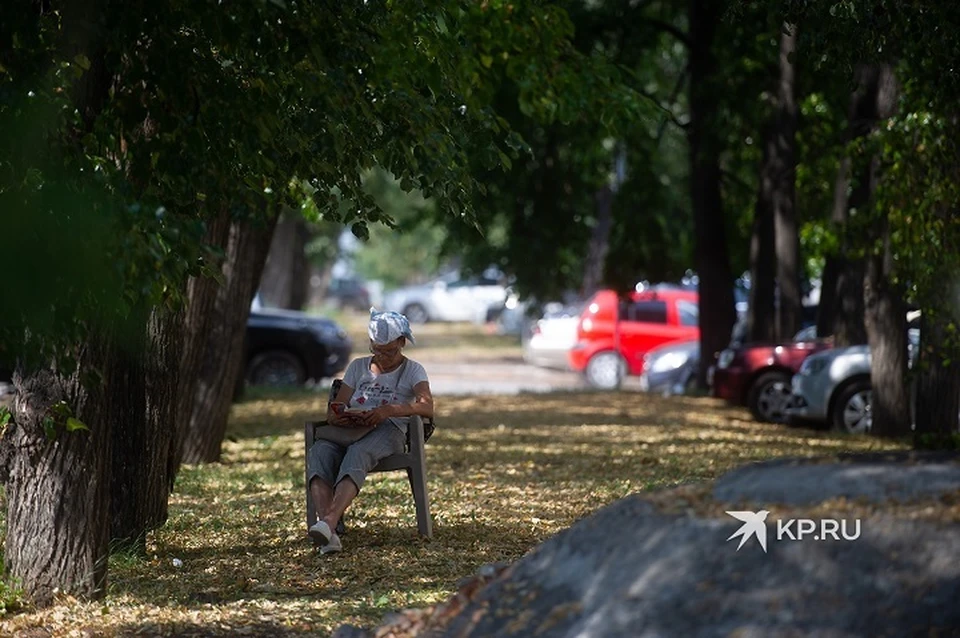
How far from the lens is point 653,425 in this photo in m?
19.4

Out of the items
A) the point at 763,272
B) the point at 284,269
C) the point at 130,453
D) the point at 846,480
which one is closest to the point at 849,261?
the point at 763,272

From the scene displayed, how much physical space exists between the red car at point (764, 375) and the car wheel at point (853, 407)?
1523 millimetres

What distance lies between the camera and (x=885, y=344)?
58.5 feet

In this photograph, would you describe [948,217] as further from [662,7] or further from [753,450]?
[662,7]

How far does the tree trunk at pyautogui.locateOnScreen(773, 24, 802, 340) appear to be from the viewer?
22.9 metres

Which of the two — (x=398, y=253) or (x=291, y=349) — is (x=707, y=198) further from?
(x=398, y=253)

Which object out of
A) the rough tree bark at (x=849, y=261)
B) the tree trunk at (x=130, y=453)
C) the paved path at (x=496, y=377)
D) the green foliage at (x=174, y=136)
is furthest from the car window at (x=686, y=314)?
the tree trunk at (x=130, y=453)

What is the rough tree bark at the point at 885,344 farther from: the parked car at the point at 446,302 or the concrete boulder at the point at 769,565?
the parked car at the point at 446,302

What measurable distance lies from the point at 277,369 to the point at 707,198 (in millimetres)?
6658

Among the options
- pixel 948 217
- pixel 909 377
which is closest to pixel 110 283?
pixel 948 217

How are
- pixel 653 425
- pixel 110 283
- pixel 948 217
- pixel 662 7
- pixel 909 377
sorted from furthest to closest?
pixel 662 7, pixel 653 425, pixel 909 377, pixel 948 217, pixel 110 283

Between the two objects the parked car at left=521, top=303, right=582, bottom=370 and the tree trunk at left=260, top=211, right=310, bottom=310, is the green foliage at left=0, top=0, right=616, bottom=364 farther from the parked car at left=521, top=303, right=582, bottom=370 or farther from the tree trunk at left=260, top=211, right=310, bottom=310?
the tree trunk at left=260, top=211, right=310, bottom=310

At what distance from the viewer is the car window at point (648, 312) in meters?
32.6

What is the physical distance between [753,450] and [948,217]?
2.87 m
